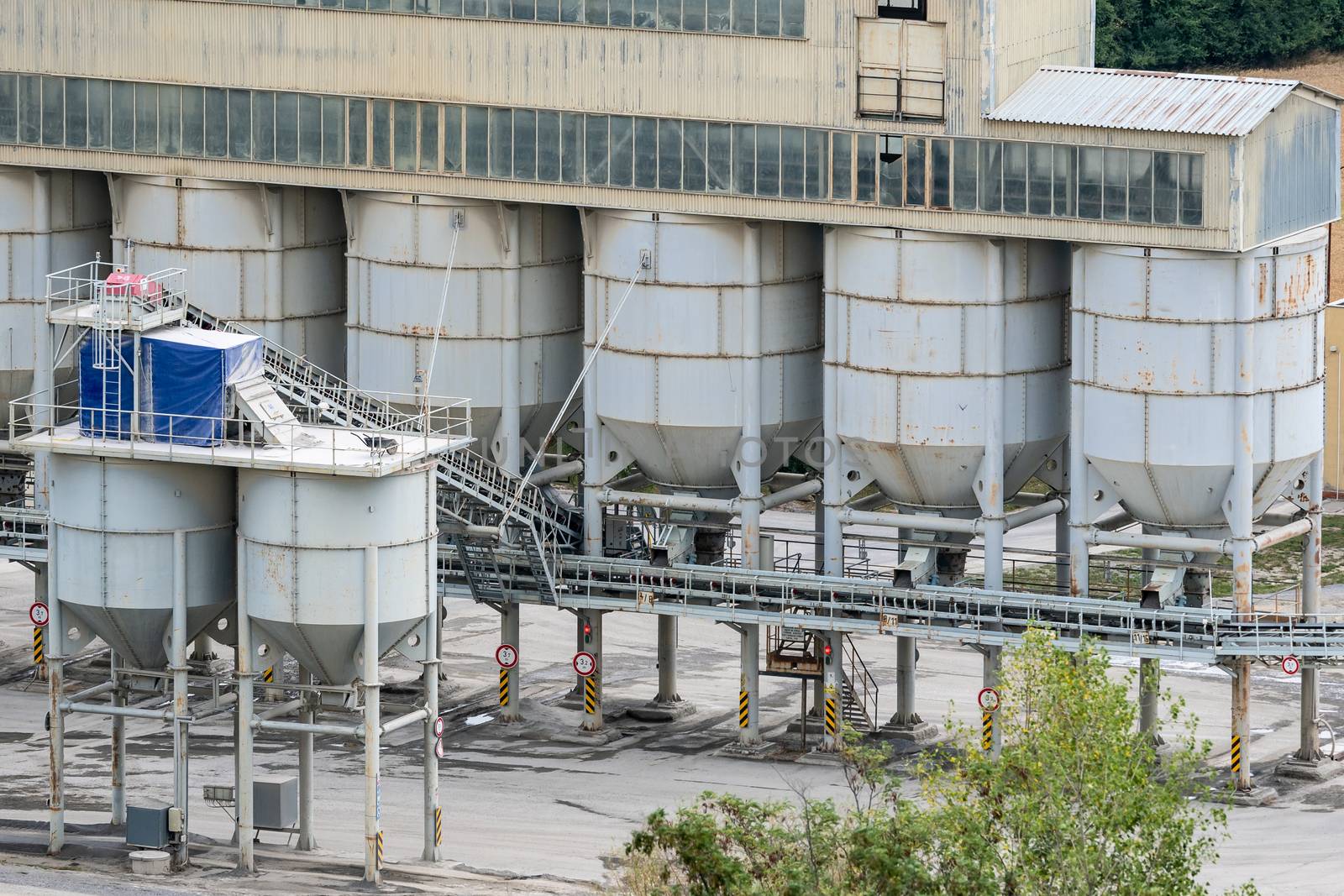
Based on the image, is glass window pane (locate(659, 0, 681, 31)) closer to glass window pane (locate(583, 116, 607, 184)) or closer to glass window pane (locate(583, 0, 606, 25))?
glass window pane (locate(583, 0, 606, 25))

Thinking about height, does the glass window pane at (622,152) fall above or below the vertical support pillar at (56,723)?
above

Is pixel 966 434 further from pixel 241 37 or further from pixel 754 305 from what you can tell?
pixel 241 37

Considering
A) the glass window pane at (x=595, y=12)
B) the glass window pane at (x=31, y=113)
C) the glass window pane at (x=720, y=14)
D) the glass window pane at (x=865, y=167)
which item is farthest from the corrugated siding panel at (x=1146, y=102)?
the glass window pane at (x=31, y=113)

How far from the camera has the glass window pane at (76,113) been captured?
69.0m

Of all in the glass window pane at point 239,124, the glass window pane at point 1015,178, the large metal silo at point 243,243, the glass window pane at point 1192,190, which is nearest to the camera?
the glass window pane at point 1192,190

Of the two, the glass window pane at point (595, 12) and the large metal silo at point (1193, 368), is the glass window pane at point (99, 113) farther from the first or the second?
the large metal silo at point (1193, 368)

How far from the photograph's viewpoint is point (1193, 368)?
60531mm

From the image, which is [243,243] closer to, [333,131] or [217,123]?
[217,123]

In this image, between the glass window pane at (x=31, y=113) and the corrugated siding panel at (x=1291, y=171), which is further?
the glass window pane at (x=31, y=113)

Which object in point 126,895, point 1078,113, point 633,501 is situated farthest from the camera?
point 633,501

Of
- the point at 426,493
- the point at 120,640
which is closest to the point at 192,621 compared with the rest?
the point at 120,640

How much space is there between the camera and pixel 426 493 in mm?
57156

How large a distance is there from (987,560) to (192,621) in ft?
54.7

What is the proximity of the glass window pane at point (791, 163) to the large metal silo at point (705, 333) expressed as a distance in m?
1.32
